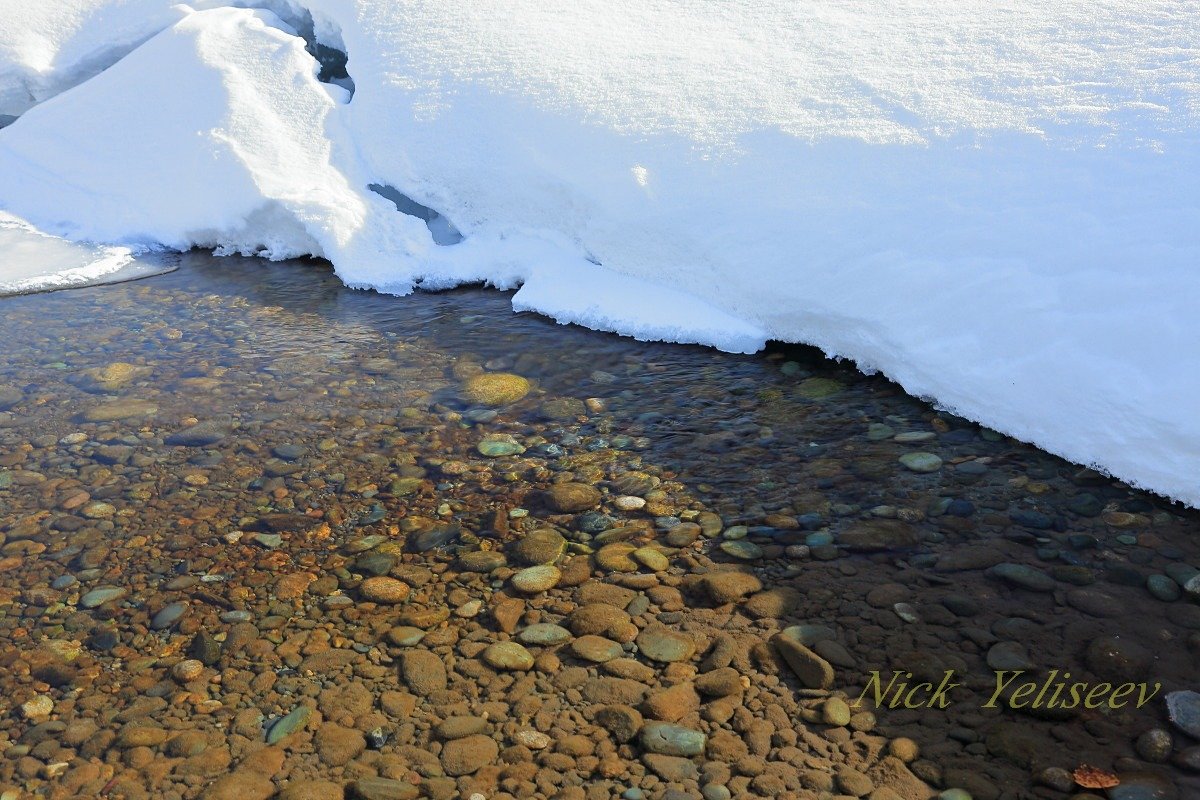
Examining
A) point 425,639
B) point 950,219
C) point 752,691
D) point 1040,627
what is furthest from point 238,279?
point 1040,627

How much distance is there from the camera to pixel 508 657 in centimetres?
256

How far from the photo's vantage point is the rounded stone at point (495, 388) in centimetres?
399

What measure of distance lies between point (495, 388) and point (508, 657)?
1709mm

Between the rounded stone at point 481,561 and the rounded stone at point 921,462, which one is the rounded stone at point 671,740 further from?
the rounded stone at point 921,462

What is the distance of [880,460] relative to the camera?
11.1ft

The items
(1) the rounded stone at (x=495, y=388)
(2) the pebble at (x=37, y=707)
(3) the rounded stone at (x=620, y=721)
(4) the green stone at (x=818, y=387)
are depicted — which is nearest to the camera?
(3) the rounded stone at (x=620, y=721)

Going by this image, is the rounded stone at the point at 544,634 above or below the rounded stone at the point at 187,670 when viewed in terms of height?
above

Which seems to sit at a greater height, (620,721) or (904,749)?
(904,749)

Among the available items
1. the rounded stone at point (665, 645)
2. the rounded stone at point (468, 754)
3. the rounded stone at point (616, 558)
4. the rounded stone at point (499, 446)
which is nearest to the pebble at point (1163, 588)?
the rounded stone at point (665, 645)

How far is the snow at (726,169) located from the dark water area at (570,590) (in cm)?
31

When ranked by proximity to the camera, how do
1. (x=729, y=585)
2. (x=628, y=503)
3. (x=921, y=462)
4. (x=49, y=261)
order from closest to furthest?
(x=729, y=585) < (x=628, y=503) < (x=921, y=462) < (x=49, y=261)

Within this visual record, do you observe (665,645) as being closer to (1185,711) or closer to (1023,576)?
(1023,576)

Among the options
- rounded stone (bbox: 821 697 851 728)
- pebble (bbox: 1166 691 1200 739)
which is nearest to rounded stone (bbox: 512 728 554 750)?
rounded stone (bbox: 821 697 851 728)

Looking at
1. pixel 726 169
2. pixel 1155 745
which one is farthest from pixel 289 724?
pixel 726 169
